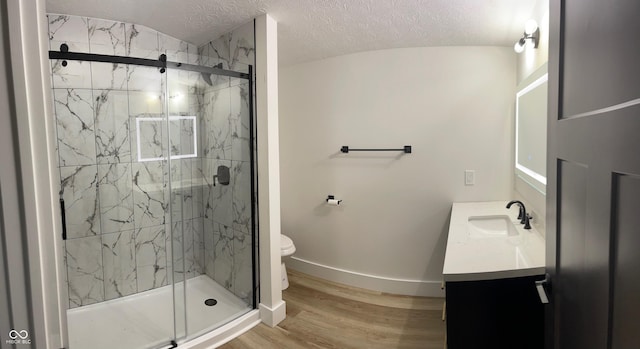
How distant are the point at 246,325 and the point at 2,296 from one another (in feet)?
6.85

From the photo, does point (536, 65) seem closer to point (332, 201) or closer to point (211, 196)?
point (332, 201)

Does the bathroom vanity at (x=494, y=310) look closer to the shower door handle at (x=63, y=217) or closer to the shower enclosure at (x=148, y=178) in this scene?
the shower enclosure at (x=148, y=178)

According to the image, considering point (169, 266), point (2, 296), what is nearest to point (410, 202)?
point (169, 266)

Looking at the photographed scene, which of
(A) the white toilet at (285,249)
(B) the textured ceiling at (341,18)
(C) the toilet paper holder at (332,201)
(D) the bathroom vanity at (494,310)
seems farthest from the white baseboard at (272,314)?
(B) the textured ceiling at (341,18)

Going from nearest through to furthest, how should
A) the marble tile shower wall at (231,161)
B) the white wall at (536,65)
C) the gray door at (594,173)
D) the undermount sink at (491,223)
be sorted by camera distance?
the gray door at (594,173) → the white wall at (536,65) → the undermount sink at (491,223) → the marble tile shower wall at (231,161)

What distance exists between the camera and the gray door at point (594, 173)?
1.73 feet

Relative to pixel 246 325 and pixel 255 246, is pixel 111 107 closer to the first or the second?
pixel 255 246

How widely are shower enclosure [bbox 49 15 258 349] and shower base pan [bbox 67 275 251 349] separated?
0.01m

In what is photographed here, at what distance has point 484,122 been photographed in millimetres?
2643

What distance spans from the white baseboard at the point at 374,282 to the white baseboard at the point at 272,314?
0.83 metres

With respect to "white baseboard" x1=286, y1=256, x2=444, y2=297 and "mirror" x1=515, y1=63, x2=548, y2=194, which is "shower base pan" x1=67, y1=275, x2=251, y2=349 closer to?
"white baseboard" x1=286, y1=256, x2=444, y2=297

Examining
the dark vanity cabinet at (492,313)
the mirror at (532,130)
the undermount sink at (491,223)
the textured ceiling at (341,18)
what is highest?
the textured ceiling at (341,18)

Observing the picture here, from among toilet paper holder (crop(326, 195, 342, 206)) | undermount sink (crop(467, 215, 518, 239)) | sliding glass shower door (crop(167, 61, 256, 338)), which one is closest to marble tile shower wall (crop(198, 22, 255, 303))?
sliding glass shower door (crop(167, 61, 256, 338))

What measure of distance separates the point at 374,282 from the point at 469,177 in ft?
4.18
